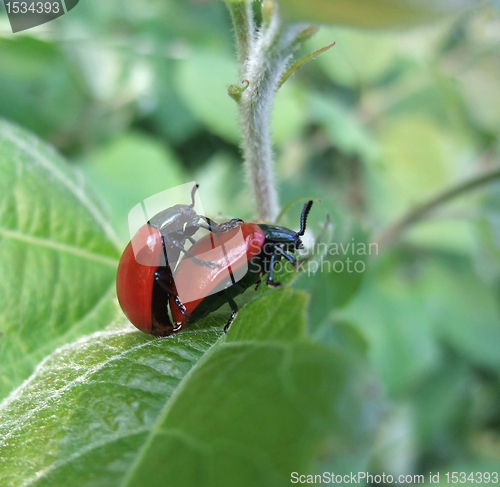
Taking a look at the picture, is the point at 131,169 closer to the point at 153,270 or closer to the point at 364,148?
the point at 364,148

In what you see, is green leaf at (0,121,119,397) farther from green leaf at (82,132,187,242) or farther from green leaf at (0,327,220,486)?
green leaf at (82,132,187,242)

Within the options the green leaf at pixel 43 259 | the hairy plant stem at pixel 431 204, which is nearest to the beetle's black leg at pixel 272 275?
the green leaf at pixel 43 259

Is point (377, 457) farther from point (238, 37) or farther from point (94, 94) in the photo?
point (94, 94)

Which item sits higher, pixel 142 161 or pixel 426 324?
pixel 142 161

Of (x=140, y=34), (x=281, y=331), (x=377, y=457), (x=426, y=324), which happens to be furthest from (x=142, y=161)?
(x=281, y=331)

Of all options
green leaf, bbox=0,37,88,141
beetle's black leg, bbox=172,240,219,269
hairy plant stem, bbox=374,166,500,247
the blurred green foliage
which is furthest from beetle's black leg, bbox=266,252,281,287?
green leaf, bbox=0,37,88,141

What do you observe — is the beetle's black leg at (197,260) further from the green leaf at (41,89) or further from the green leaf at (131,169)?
the green leaf at (41,89)
